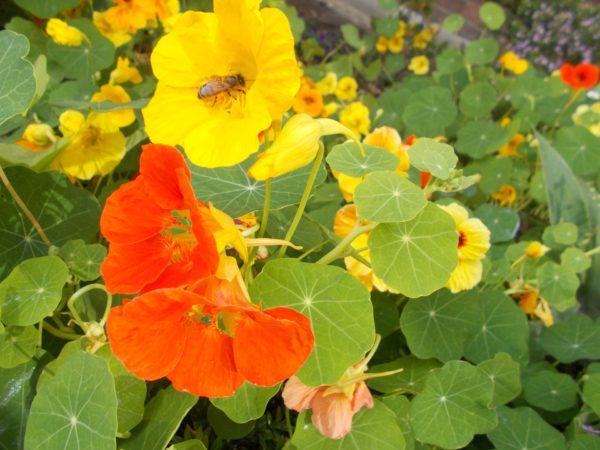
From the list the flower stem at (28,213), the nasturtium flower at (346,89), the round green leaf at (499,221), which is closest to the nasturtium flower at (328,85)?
the nasturtium flower at (346,89)

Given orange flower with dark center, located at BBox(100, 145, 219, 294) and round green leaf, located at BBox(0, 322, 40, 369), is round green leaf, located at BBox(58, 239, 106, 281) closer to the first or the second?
round green leaf, located at BBox(0, 322, 40, 369)

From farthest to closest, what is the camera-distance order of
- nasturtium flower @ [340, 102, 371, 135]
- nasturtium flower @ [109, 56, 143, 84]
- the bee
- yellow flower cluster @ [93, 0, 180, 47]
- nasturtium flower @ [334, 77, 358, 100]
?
nasturtium flower @ [334, 77, 358, 100] → nasturtium flower @ [340, 102, 371, 135] → yellow flower cluster @ [93, 0, 180, 47] → nasturtium flower @ [109, 56, 143, 84] → the bee

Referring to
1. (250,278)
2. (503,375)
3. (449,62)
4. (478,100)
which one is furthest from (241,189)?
(449,62)

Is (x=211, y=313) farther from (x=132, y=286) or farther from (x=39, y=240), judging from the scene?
(x=39, y=240)

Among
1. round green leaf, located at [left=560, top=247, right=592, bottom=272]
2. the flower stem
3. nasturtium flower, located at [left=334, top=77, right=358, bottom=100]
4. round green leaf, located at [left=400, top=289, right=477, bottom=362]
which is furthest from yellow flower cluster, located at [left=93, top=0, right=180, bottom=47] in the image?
round green leaf, located at [left=560, top=247, right=592, bottom=272]

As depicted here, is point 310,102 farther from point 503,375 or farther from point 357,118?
point 503,375

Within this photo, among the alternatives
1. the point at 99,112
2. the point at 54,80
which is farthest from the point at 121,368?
the point at 54,80

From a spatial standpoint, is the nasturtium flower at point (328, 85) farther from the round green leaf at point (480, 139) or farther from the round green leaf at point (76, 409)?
the round green leaf at point (76, 409)
